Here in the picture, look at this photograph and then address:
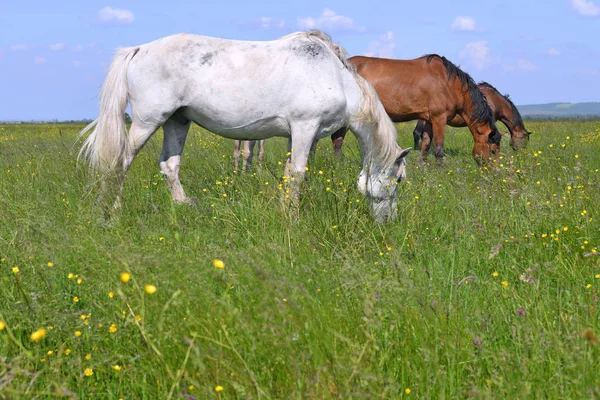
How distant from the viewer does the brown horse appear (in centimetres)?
1000

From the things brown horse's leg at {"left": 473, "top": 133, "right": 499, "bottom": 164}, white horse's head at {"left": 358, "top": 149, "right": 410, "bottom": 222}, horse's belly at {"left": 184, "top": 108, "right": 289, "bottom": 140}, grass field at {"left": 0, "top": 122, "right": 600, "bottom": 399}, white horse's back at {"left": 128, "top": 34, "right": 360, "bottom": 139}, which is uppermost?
white horse's back at {"left": 128, "top": 34, "right": 360, "bottom": 139}

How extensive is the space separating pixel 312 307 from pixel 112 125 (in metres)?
4.39

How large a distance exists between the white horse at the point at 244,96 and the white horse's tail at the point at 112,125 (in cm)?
1

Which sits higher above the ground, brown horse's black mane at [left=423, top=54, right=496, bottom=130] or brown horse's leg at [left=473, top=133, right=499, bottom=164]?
brown horse's black mane at [left=423, top=54, right=496, bottom=130]

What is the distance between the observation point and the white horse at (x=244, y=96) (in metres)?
5.88

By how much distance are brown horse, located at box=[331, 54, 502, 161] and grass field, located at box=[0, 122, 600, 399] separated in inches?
186

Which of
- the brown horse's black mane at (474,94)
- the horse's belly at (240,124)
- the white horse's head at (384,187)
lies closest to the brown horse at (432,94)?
the brown horse's black mane at (474,94)

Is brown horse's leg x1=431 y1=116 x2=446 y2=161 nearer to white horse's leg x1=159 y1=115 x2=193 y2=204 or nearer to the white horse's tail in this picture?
white horse's leg x1=159 y1=115 x2=193 y2=204

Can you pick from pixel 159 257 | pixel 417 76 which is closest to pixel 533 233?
pixel 159 257

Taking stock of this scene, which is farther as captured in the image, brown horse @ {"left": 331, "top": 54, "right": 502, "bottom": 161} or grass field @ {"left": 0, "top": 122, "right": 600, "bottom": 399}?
brown horse @ {"left": 331, "top": 54, "right": 502, "bottom": 161}

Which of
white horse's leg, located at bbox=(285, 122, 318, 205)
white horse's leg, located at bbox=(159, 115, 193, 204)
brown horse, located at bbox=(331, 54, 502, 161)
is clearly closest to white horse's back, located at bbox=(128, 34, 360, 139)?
white horse's leg, located at bbox=(285, 122, 318, 205)

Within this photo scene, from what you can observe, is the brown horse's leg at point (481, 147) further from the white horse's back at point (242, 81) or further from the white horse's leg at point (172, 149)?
the white horse's leg at point (172, 149)

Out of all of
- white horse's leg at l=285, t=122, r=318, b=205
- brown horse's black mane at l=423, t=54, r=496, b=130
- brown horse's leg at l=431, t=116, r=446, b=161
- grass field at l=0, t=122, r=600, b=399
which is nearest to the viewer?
grass field at l=0, t=122, r=600, b=399

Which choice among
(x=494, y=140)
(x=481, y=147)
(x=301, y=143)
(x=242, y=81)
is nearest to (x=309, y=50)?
(x=242, y=81)
